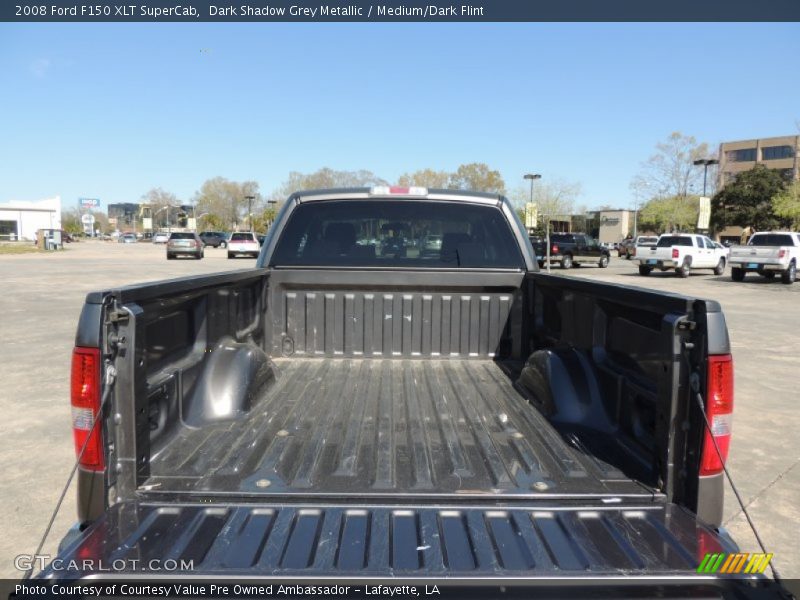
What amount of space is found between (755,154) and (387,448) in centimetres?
11664

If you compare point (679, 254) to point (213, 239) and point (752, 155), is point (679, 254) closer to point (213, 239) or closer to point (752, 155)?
point (213, 239)

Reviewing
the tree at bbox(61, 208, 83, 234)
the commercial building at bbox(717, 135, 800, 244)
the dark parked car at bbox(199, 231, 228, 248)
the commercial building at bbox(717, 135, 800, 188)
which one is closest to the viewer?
the dark parked car at bbox(199, 231, 228, 248)

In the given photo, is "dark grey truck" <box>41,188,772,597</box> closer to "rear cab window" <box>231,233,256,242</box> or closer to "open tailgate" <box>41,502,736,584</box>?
"open tailgate" <box>41,502,736,584</box>

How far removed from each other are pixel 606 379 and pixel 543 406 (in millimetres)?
428

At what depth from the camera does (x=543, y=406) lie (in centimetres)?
313

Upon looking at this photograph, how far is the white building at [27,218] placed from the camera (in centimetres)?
8875

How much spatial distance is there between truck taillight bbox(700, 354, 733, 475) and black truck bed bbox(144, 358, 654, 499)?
252 mm

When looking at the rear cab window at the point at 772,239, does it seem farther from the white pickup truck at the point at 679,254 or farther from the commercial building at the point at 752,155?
the commercial building at the point at 752,155

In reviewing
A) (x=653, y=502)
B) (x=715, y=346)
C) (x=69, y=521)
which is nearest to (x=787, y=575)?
(x=653, y=502)

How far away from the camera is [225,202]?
107562 mm


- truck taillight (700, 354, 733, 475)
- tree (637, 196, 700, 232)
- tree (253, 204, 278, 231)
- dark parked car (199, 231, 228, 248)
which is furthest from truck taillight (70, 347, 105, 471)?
tree (253, 204, 278, 231)

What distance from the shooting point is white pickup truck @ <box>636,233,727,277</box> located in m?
26.8

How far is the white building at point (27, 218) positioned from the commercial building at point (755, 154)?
107245 mm

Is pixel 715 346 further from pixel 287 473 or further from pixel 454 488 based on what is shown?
pixel 287 473
